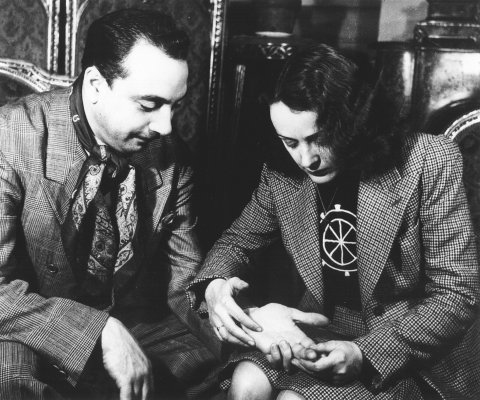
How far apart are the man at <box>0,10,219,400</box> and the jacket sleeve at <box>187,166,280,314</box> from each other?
130 millimetres

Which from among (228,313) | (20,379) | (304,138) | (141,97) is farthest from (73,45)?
(20,379)

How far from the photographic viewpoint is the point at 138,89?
184cm

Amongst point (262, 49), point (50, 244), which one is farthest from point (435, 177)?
point (262, 49)

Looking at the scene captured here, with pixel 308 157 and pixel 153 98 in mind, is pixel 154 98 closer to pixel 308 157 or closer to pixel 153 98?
pixel 153 98

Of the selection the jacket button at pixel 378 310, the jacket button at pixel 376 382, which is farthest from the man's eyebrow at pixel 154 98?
the jacket button at pixel 376 382

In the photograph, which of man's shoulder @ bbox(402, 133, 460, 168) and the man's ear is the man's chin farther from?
the man's ear

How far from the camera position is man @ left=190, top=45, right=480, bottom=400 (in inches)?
64.8

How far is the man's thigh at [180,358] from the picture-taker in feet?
6.34

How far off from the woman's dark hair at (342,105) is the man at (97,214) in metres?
0.35

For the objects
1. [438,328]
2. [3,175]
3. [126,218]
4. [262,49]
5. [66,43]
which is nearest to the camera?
[438,328]

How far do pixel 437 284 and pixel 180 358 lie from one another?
787mm

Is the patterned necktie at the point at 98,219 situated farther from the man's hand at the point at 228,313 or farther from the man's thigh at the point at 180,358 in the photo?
the man's hand at the point at 228,313

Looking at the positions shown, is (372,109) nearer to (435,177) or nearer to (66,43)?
(435,177)

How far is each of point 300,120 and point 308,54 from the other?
192 mm
